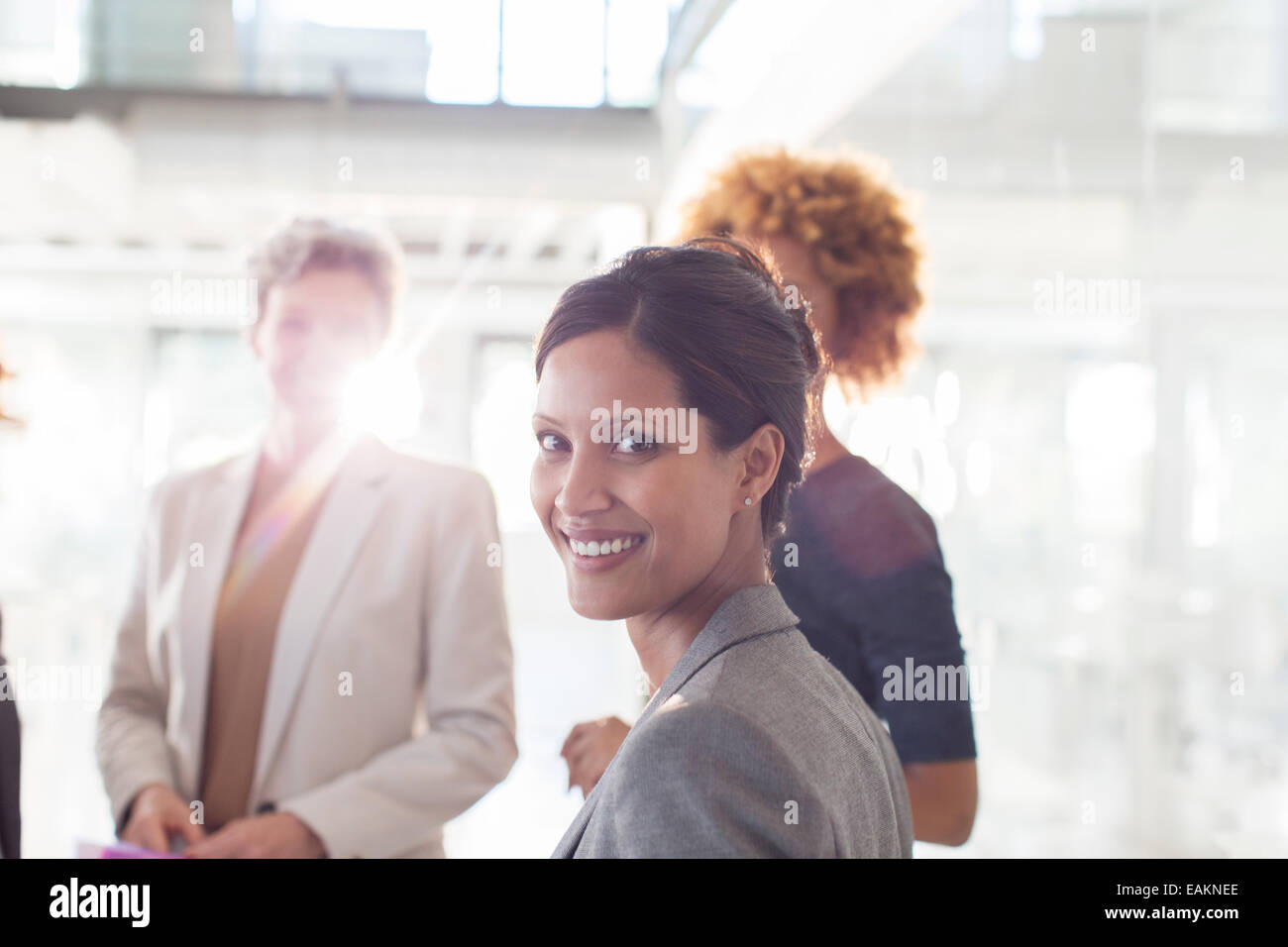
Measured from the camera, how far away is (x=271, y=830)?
1659mm

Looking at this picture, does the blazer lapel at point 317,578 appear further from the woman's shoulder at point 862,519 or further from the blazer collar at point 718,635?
the blazer collar at point 718,635

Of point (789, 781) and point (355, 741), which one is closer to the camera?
point (789, 781)

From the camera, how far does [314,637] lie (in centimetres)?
178

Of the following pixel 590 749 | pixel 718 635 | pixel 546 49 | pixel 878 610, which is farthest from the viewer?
pixel 546 49

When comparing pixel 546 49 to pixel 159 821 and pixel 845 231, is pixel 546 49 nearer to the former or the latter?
pixel 845 231

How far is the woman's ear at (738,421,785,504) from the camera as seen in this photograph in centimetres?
95

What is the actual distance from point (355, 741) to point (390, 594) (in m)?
0.26

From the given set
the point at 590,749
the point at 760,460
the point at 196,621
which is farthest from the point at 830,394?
A: the point at 760,460

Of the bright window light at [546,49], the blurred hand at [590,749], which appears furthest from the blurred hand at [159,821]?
the bright window light at [546,49]

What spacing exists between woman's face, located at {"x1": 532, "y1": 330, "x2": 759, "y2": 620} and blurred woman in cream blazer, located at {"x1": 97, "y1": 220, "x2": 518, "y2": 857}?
3.07ft

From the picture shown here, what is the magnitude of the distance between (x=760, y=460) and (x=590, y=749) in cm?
44

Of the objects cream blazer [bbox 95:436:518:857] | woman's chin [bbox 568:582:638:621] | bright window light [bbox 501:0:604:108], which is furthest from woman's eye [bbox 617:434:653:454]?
bright window light [bbox 501:0:604:108]
